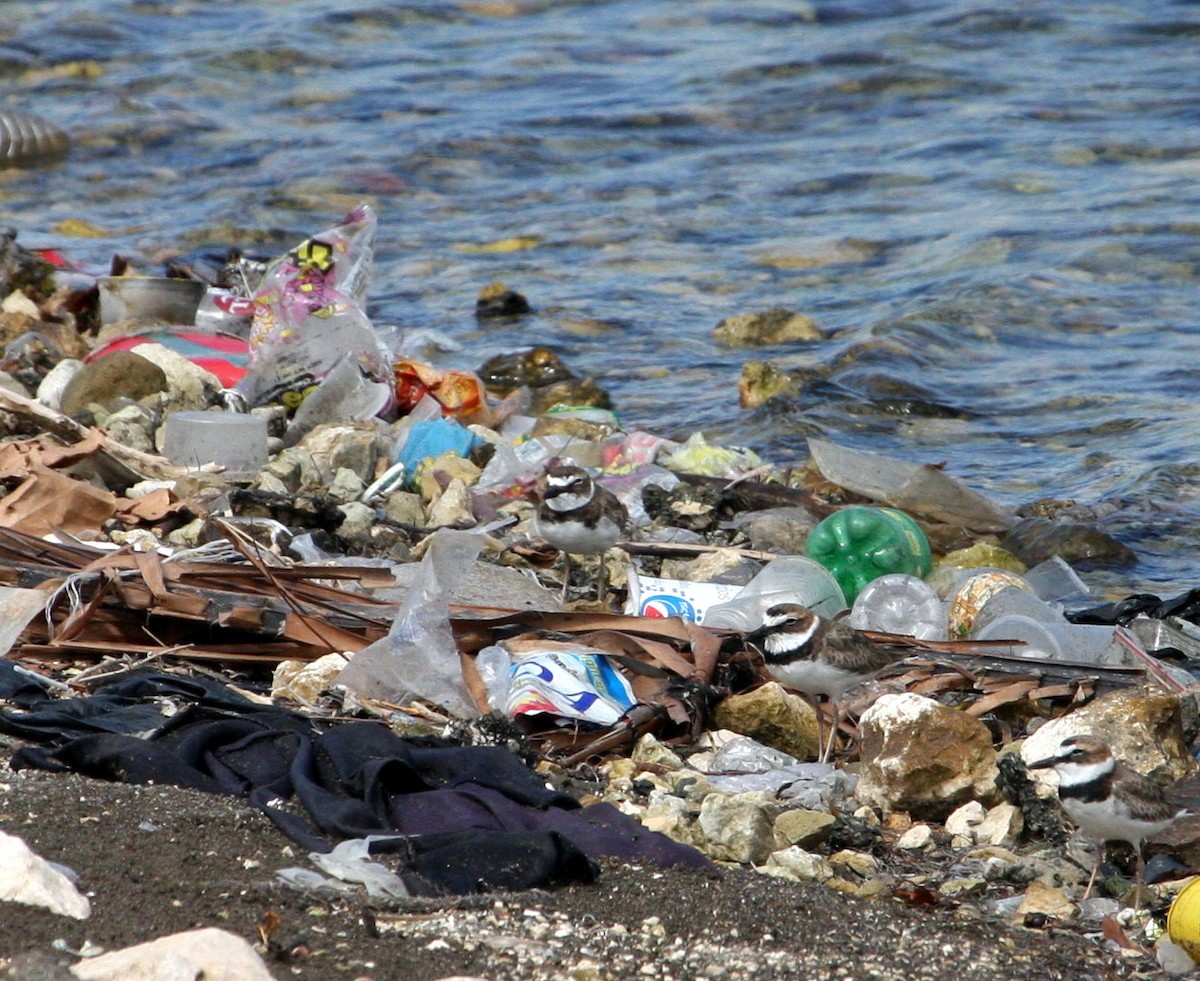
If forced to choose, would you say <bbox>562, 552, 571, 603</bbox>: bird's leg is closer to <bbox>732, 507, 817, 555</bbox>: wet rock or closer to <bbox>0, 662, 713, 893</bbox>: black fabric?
<bbox>732, 507, 817, 555</bbox>: wet rock

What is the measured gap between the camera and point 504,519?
6.27m

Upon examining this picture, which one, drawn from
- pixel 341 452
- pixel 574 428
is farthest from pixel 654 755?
pixel 574 428

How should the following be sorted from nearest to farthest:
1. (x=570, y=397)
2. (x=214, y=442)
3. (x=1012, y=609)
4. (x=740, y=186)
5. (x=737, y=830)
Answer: (x=737, y=830), (x=1012, y=609), (x=214, y=442), (x=570, y=397), (x=740, y=186)

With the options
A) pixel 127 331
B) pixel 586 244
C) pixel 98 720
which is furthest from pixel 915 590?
pixel 586 244

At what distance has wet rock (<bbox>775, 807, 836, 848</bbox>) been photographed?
3.78 metres

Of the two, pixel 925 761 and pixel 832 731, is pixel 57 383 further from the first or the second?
pixel 925 761

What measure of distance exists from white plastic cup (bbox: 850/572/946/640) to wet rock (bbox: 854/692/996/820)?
115cm

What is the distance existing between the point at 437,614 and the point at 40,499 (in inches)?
73.4

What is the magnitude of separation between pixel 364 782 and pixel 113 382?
13.5 feet

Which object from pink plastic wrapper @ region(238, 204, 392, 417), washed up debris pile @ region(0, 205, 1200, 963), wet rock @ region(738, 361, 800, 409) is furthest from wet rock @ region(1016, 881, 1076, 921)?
wet rock @ region(738, 361, 800, 409)

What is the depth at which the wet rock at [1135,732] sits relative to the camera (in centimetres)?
421

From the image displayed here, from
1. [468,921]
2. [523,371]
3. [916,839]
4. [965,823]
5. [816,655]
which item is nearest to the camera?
[468,921]

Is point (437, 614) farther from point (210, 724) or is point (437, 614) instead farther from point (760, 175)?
point (760, 175)

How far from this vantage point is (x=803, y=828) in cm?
379
